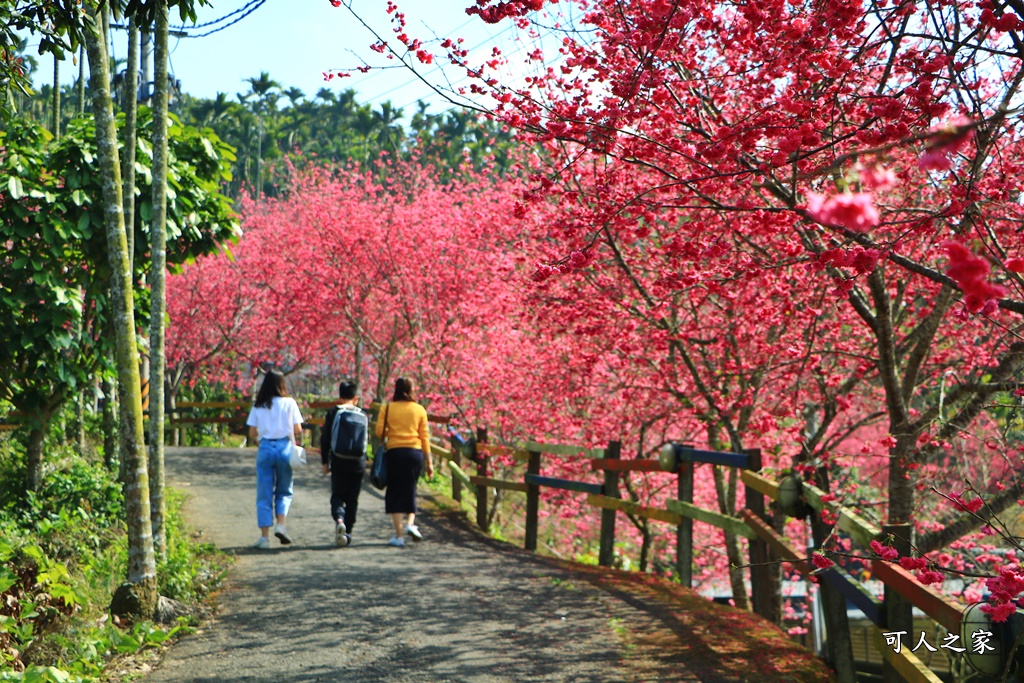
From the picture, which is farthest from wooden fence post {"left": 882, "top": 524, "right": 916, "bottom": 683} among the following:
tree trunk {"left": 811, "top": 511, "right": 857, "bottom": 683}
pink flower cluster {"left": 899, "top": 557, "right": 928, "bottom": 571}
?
tree trunk {"left": 811, "top": 511, "right": 857, "bottom": 683}

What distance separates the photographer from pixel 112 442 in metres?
12.7

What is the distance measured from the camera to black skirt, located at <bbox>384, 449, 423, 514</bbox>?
35.1 feet

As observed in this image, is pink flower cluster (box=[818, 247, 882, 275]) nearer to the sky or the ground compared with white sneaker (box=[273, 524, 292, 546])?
nearer to the sky

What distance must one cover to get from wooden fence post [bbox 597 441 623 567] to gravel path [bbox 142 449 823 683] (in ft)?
2.49

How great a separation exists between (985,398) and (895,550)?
2.81 meters

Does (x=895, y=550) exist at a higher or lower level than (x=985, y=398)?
lower

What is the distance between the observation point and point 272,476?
34.1 ft

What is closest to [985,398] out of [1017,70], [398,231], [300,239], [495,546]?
[1017,70]

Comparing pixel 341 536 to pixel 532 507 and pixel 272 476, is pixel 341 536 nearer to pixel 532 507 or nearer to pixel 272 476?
pixel 272 476

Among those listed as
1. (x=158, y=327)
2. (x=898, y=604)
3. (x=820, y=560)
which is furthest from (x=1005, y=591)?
(x=158, y=327)

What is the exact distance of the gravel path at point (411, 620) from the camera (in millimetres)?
6230

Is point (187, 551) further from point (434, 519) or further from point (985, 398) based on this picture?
point (985, 398)

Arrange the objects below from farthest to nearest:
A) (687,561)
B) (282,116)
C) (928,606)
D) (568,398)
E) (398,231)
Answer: (282,116) → (398,231) → (568,398) → (687,561) → (928,606)

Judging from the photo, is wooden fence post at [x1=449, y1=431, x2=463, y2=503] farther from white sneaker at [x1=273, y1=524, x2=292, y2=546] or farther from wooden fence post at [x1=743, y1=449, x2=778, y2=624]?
wooden fence post at [x1=743, y1=449, x2=778, y2=624]
